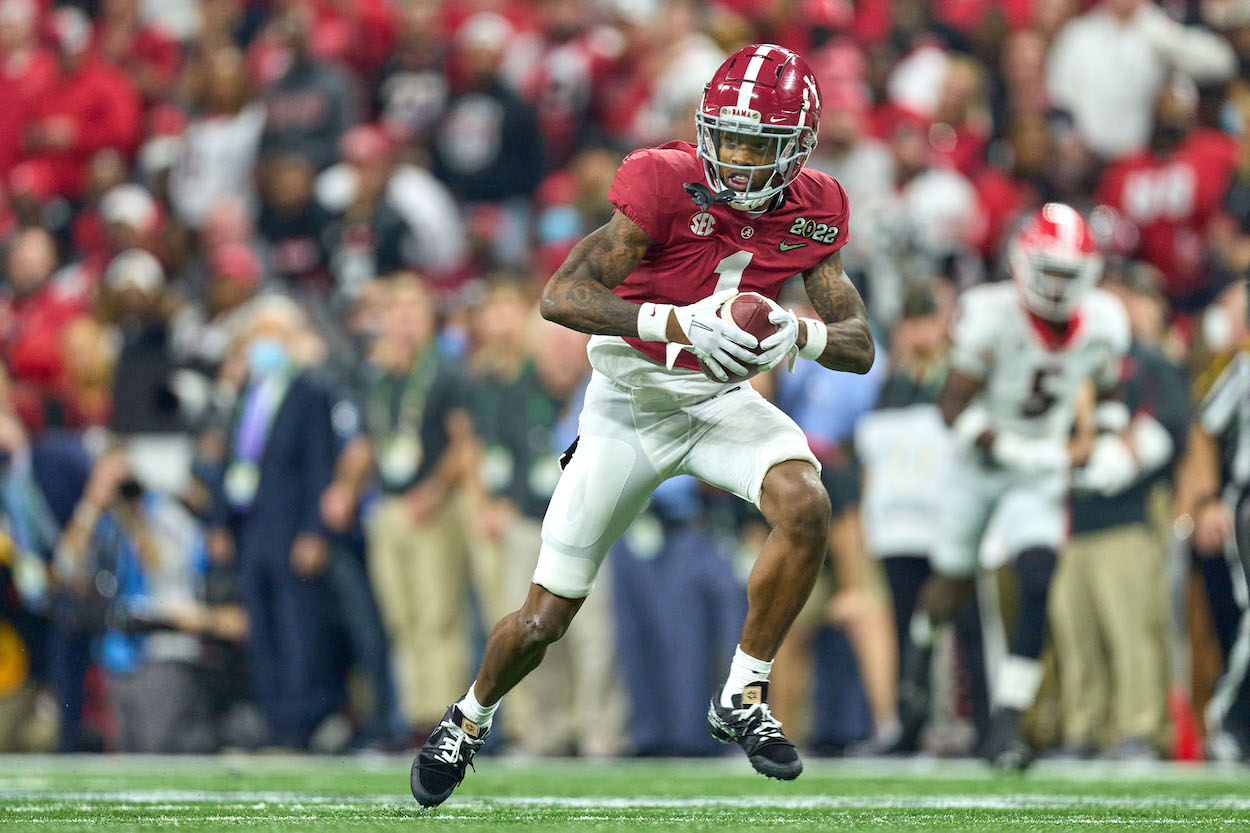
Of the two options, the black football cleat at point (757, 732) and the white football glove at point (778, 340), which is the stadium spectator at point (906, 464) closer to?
the black football cleat at point (757, 732)

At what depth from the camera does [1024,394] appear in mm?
7836

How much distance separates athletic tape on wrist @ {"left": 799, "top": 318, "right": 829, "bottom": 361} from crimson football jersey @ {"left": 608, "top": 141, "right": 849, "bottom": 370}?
1.17 feet

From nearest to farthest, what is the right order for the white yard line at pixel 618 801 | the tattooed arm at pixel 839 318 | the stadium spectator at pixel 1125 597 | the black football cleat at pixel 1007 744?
the tattooed arm at pixel 839 318
the white yard line at pixel 618 801
the black football cleat at pixel 1007 744
the stadium spectator at pixel 1125 597

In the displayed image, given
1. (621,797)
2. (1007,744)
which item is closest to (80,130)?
(1007,744)

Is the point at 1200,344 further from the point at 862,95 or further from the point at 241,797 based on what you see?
the point at 241,797

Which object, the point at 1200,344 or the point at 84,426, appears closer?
the point at 1200,344

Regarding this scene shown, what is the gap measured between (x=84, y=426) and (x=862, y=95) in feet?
14.9

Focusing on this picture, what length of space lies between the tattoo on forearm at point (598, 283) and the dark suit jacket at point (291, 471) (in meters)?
4.27

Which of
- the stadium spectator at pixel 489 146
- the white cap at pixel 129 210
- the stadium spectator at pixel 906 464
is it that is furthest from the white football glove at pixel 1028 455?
the white cap at pixel 129 210

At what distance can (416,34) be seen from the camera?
11.7m

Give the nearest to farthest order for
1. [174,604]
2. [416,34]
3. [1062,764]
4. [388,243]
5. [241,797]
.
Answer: [241,797], [1062,764], [174,604], [388,243], [416,34]

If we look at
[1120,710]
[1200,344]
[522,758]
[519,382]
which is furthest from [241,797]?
[1200,344]

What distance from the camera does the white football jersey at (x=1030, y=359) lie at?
7816 millimetres

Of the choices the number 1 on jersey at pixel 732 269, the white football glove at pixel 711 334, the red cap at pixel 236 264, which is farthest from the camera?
the red cap at pixel 236 264
